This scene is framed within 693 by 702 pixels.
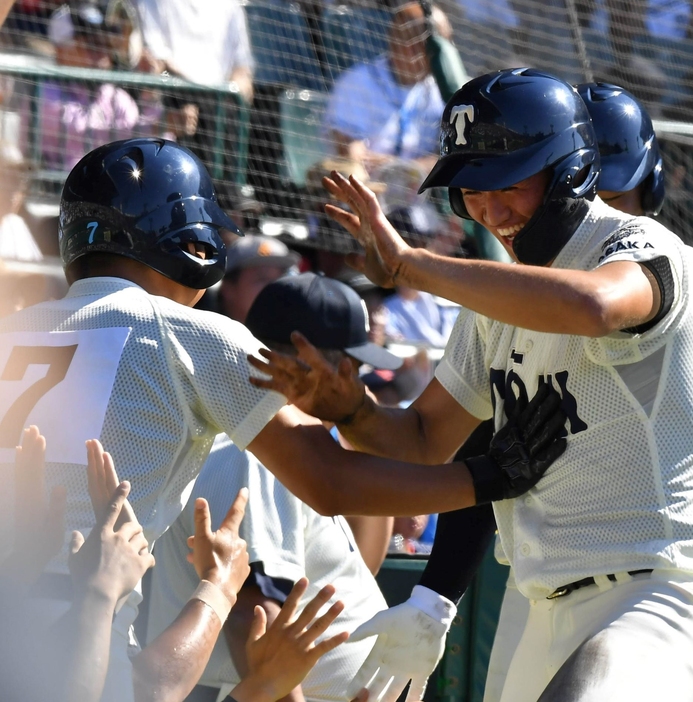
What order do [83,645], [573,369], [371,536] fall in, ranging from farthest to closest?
[371,536]
[573,369]
[83,645]

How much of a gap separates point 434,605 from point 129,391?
1309mm

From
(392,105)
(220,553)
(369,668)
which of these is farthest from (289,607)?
(392,105)

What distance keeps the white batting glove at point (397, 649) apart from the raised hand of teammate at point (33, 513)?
135 centimetres

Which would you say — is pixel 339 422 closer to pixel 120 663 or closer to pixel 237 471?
pixel 237 471

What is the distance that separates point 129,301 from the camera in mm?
2645

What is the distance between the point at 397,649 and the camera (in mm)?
3295

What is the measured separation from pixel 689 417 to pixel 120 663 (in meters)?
1.44

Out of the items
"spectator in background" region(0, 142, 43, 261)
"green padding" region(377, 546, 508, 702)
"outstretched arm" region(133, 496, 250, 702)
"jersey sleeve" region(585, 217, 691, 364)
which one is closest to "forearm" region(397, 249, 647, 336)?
"jersey sleeve" region(585, 217, 691, 364)

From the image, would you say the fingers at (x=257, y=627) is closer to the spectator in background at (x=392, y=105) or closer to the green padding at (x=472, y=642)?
the green padding at (x=472, y=642)

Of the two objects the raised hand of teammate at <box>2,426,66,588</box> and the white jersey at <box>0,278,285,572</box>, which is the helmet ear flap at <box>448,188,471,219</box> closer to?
the white jersey at <box>0,278,285,572</box>

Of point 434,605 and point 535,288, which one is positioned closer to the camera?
point 535,288

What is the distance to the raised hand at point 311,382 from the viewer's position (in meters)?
2.74

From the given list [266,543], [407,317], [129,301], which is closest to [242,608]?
[266,543]

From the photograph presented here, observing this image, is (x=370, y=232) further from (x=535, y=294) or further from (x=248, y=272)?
(x=248, y=272)
